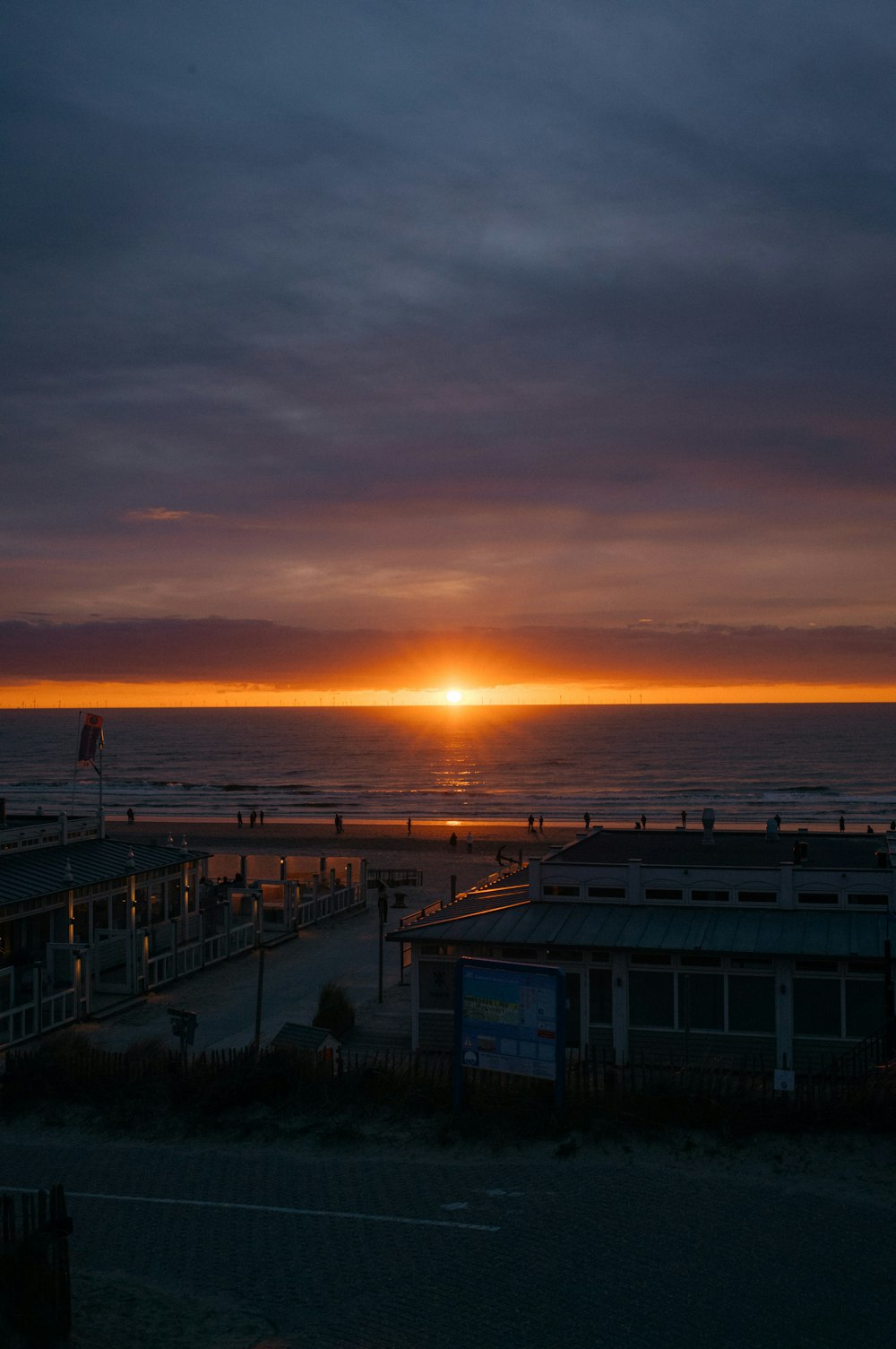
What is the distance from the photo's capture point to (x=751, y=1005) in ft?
69.8

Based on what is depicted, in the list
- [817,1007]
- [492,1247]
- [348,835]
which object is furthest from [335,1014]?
[348,835]

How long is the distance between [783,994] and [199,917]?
1658 cm

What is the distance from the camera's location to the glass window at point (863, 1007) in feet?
68.1

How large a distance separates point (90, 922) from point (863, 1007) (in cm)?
1854

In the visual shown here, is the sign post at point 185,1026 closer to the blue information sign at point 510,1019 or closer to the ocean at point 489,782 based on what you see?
the blue information sign at point 510,1019

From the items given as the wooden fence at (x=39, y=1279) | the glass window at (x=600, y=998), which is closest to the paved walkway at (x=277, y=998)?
the glass window at (x=600, y=998)

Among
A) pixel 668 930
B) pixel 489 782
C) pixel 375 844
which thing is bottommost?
pixel 375 844

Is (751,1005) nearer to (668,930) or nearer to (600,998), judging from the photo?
(668,930)

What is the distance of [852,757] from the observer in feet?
519

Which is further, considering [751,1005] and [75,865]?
[75,865]

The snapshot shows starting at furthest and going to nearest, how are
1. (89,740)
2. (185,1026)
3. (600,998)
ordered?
1. (89,740)
2. (600,998)
3. (185,1026)

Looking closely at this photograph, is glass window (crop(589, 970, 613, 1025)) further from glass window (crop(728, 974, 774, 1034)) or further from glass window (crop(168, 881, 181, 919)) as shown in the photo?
glass window (crop(168, 881, 181, 919))

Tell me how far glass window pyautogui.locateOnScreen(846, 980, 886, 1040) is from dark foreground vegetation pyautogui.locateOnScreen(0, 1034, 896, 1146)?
203 cm

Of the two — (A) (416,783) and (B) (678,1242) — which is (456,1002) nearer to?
(B) (678,1242)
